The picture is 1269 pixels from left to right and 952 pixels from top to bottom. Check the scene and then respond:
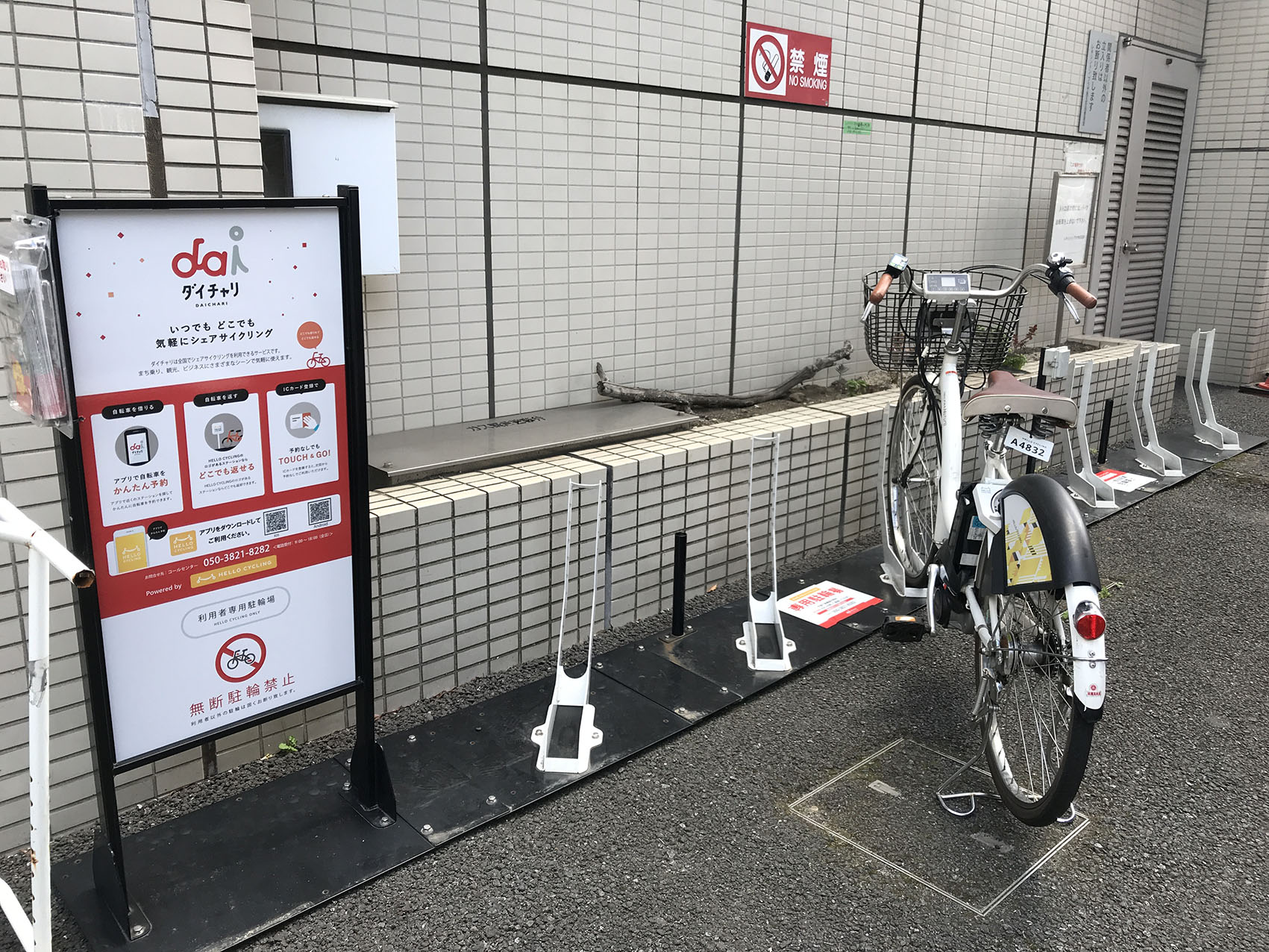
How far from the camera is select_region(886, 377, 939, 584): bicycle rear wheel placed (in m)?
4.09

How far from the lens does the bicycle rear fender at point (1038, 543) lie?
248 centimetres

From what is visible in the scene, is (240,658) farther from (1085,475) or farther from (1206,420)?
(1206,420)

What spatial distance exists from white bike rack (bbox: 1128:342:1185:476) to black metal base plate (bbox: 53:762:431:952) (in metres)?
5.63

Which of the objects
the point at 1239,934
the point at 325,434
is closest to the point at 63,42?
the point at 325,434

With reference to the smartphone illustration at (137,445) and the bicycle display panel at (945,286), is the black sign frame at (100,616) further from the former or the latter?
the bicycle display panel at (945,286)

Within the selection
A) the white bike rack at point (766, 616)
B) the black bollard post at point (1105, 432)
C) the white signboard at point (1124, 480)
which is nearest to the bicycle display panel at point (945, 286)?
the white bike rack at point (766, 616)

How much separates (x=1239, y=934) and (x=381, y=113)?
11.9 ft

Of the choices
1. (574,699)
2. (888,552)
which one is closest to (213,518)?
(574,699)

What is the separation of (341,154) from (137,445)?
1.58 meters

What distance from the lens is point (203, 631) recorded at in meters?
2.35

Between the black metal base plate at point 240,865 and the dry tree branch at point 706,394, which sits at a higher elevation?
the dry tree branch at point 706,394

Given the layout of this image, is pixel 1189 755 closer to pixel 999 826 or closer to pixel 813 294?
pixel 999 826

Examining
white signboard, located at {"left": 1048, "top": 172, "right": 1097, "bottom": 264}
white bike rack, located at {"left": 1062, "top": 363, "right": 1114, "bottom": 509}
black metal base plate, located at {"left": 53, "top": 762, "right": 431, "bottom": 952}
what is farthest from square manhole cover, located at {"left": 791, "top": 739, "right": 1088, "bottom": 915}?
white signboard, located at {"left": 1048, "top": 172, "right": 1097, "bottom": 264}

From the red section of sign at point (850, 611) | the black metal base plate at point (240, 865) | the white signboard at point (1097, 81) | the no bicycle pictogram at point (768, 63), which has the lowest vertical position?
the black metal base plate at point (240, 865)
